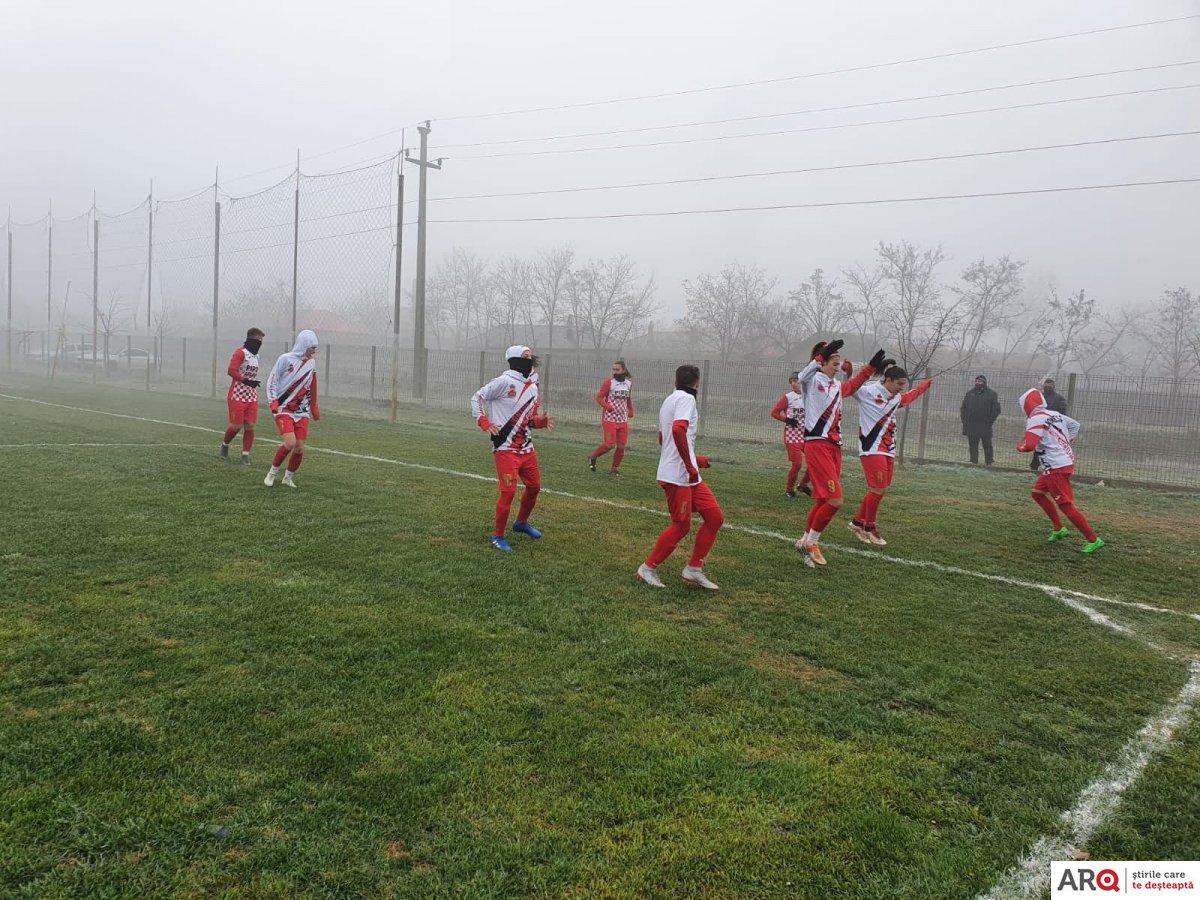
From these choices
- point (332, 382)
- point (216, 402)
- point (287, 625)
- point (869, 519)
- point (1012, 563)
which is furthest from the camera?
point (332, 382)

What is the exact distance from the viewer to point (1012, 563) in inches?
292

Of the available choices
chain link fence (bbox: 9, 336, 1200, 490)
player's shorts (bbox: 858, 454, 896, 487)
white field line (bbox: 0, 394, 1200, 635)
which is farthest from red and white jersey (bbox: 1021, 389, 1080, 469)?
chain link fence (bbox: 9, 336, 1200, 490)

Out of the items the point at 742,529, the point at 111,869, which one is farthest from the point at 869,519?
the point at 111,869

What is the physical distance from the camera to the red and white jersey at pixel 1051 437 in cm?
794

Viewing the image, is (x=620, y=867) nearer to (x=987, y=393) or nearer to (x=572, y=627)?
(x=572, y=627)

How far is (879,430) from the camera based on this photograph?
7.87 metres

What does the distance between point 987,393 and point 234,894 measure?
1607 centimetres

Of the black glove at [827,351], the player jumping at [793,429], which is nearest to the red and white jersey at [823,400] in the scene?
the black glove at [827,351]

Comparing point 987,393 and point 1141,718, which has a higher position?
point 987,393

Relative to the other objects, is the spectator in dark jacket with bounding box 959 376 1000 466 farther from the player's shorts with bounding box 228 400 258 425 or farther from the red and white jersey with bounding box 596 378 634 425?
the player's shorts with bounding box 228 400 258 425

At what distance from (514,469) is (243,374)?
17.9ft

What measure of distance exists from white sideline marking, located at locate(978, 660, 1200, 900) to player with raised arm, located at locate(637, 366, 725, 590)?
9.51 ft

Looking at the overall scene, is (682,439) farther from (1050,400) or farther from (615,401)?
(1050,400)

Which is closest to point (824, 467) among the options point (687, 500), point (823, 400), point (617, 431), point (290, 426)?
point (823, 400)
